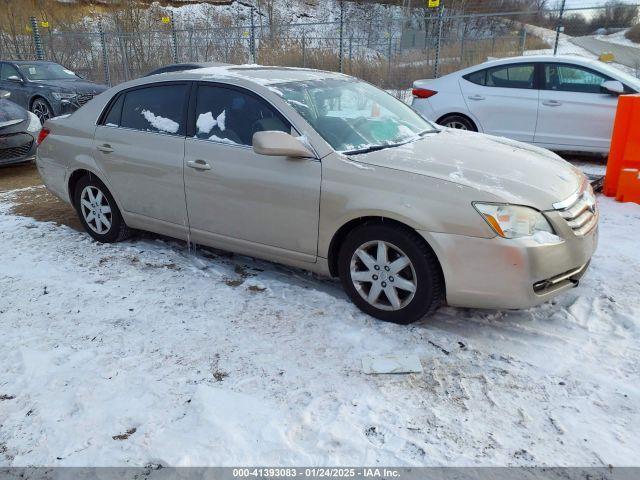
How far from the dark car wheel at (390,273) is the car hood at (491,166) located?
45 cm

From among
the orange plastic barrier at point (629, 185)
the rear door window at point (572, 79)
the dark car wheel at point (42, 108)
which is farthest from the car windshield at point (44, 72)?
the orange plastic barrier at point (629, 185)

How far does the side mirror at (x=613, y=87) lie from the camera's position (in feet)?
23.4

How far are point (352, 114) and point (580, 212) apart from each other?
174 centimetres

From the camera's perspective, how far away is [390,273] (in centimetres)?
338

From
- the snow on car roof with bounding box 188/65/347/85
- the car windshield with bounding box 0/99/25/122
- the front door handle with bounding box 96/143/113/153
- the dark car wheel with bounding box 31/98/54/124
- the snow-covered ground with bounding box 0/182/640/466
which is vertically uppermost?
the snow on car roof with bounding box 188/65/347/85

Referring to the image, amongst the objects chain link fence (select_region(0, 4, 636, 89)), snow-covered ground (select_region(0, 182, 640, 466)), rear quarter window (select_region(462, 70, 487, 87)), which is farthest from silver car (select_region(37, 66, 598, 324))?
chain link fence (select_region(0, 4, 636, 89))

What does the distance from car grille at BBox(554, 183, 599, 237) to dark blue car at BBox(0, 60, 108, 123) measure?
1055 centimetres

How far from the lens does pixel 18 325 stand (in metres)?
3.57

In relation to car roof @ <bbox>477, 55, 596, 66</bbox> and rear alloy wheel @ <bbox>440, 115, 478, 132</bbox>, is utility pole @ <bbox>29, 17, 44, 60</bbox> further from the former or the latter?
car roof @ <bbox>477, 55, 596, 66</bbox>

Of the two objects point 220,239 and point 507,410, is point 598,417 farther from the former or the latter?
point 220,239

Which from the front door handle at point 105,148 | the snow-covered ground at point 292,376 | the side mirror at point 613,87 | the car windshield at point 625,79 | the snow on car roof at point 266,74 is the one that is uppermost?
the snow on car roof at point 266,74

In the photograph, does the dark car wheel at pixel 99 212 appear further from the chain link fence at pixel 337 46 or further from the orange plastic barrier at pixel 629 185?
the chain link fence at pixel 337 46

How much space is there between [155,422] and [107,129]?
302 cm

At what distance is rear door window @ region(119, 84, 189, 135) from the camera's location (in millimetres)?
4293
